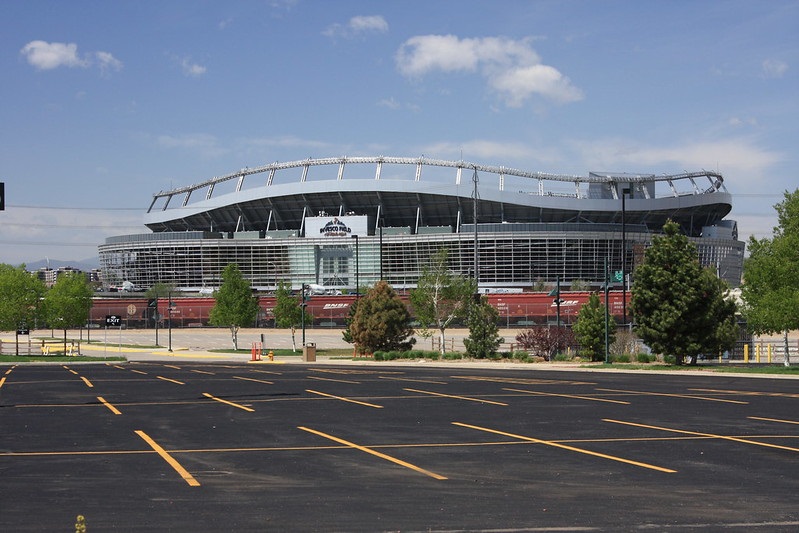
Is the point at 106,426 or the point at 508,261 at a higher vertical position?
the point at 508,261

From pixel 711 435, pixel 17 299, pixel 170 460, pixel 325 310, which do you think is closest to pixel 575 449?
pixel 711 435

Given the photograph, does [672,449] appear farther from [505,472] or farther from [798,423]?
[798,423]

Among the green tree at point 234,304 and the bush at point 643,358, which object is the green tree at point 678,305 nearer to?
the bush at point 643,358

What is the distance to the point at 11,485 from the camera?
42.3 ft

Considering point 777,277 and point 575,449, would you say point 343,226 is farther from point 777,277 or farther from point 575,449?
point 575,449

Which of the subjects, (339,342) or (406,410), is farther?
(339,342)

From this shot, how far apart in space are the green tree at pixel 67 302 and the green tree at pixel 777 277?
5484 centimetres

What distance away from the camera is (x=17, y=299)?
2648 inches

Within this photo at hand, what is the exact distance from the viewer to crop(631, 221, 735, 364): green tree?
4506cm

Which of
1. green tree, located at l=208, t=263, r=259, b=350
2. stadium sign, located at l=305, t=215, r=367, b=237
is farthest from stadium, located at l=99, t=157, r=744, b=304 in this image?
green tree, located at l=208, t=263, r=259, b=350

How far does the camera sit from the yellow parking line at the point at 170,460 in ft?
43.8

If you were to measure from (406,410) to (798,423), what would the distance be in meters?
9.41

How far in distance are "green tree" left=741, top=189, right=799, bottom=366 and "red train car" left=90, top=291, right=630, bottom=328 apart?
1577 inches

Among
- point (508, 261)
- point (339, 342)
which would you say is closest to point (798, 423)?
point (339, 342)
